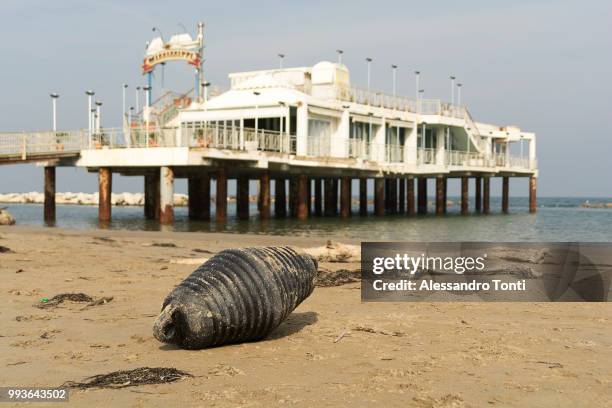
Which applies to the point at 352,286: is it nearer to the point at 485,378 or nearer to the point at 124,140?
the point at 485,378

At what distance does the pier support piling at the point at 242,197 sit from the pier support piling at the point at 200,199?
3.42m

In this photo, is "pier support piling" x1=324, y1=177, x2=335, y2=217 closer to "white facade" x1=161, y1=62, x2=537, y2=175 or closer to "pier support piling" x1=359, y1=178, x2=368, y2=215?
"pier support piling" x1=359, y1=178, x2=368, y2=215

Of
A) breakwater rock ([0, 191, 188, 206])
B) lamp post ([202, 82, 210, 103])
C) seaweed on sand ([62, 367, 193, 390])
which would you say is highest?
lamp post ([202, 82, 210, 103])

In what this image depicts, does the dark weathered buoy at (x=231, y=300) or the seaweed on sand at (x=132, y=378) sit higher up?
the dark weathered buoy at (x=231, y=300)

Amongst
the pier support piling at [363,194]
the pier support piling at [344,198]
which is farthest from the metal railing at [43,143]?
the pier support piling at [363,194]

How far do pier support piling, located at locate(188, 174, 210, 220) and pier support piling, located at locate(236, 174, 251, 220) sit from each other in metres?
3.42

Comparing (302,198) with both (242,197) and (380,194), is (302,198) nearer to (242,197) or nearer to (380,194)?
(242,197)

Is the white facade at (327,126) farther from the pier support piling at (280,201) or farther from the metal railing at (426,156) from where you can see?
the pier support piling at (280,201)

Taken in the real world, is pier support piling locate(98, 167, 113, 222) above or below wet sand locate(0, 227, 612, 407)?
above

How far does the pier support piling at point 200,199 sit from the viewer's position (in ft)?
118

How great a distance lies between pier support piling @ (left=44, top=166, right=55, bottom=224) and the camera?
33.6 metres

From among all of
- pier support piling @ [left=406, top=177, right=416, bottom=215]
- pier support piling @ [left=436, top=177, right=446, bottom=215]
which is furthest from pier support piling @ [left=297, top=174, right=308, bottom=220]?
pier support piling @ [left=436, top=177, right=446, bottom=215]

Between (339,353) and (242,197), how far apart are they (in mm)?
35968

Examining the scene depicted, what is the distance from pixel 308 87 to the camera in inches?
1533
